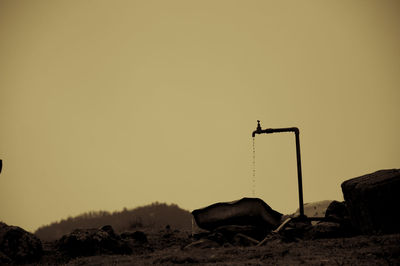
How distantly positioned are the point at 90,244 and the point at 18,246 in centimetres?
185

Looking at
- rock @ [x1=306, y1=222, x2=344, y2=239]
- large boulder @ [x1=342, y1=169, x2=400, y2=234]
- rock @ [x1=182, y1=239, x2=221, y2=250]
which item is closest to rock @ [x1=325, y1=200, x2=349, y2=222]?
rock @ [x1=306, y1=222, x2=344, y2=239]

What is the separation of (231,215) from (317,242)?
13.1ft

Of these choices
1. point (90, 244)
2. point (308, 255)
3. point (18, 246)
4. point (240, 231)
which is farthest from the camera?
point (240, 231)

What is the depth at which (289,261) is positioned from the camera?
7508mm

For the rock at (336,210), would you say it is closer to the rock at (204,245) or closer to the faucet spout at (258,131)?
the faucet spout at (258,131)

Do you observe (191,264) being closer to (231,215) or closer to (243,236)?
(243,236)

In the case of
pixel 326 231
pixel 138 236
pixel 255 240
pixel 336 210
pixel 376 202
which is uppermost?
pixel 376 202

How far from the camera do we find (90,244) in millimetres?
11953

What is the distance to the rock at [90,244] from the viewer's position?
39.0 feet

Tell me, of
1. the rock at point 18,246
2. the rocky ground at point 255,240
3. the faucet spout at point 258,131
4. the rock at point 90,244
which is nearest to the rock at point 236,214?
the rocky ground at point 255,240

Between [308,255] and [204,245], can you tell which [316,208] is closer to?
[204,245]

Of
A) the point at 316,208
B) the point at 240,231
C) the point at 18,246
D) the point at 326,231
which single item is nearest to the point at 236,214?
the point at 240,231

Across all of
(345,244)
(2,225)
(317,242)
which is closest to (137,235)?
(2,225)

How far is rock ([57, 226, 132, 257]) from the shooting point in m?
11.9
